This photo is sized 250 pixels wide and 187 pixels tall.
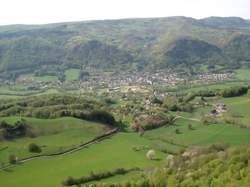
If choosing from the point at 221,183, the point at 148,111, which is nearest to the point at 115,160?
the point at 221,183

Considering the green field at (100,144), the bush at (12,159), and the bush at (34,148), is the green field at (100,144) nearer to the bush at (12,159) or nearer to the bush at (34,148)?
the bush at (34,148)

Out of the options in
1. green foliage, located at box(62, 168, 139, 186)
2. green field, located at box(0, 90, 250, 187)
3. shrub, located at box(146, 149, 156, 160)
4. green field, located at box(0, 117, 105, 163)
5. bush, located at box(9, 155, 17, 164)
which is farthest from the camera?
green field, located at box(0, 117, 105, 163)

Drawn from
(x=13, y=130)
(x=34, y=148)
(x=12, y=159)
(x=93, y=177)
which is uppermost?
(x=13, y=130)

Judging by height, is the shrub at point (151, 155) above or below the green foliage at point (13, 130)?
below

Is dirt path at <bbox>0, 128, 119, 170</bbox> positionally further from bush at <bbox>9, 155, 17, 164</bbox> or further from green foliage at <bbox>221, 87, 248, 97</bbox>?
green foliage at <bbox>221, 87, 248, 97</bbox>

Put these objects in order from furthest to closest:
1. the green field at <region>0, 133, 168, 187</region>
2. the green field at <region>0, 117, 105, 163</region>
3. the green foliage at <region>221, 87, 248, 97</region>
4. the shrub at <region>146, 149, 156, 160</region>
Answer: the green foliage at <region>221, 87, 248, 97</region> < the green field at <region>0, 117, 105, 163</region> < the shrub at <region>146, 149, 156, 160</region> < the green field at <region>0, 133, 168, 187</region>

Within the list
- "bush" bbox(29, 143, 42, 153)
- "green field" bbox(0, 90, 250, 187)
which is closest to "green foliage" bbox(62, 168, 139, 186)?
"green field" bbox(0, 90, 250, 187)

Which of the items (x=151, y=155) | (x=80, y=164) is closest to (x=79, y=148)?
(x=80, y=164)

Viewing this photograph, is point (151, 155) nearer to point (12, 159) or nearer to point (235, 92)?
point (12, 159)

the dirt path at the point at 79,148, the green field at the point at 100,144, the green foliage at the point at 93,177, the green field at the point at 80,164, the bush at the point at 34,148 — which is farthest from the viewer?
the bush at the point at 34,148

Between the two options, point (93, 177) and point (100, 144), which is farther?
point (100, 144)

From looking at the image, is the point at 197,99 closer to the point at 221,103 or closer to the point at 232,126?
the point at 221,103

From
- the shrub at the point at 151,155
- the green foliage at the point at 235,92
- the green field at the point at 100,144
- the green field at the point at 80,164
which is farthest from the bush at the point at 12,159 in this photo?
the green foliage at the point at 235,92
